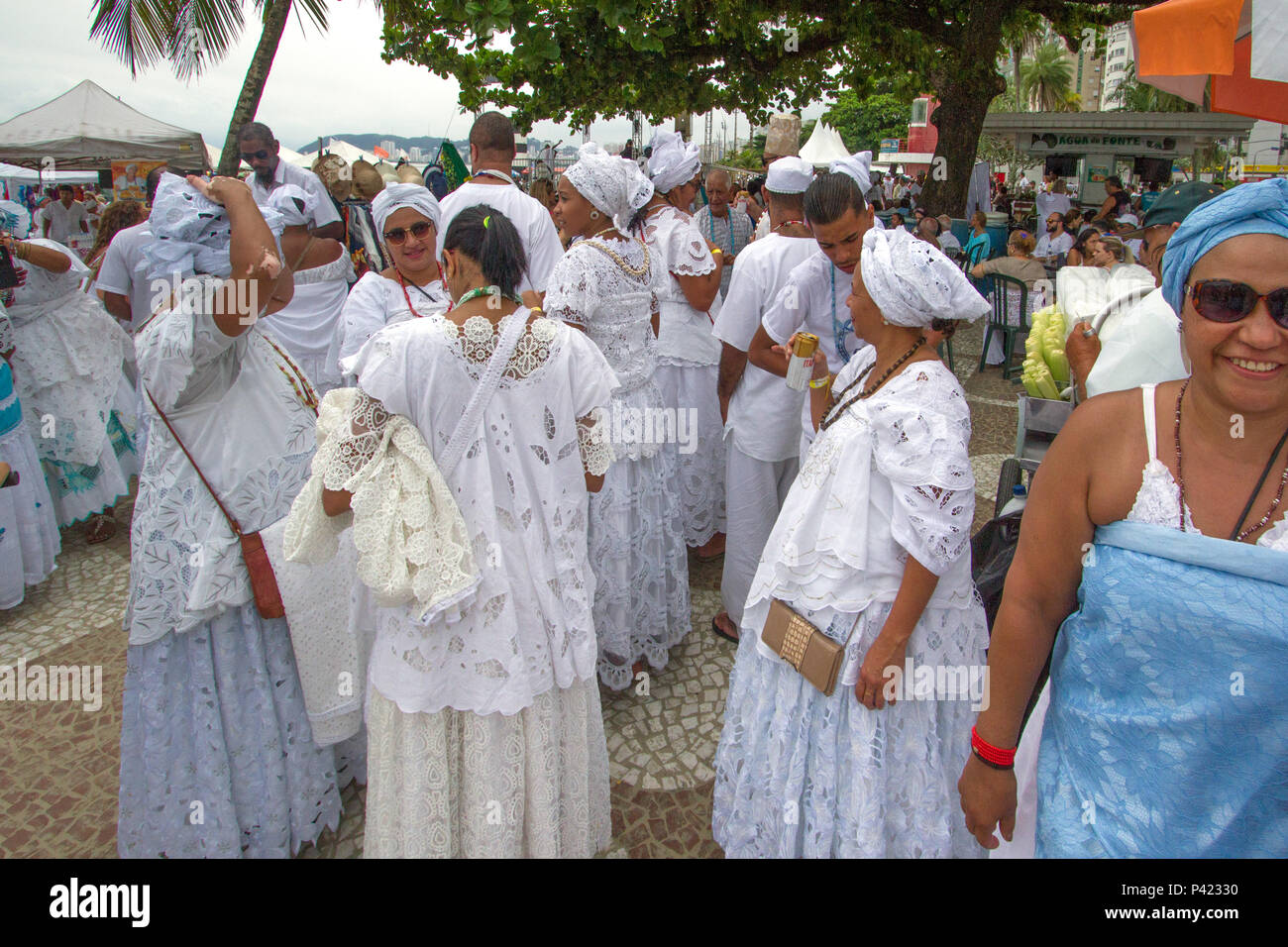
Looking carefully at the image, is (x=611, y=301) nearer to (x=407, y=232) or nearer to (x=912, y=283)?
(x=407, y=232)

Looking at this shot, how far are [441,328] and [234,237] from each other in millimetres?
826

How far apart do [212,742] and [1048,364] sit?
3.02 meters

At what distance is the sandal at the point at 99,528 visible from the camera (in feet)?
17.4

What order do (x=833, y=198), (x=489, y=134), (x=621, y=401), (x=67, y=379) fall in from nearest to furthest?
(x=833, y=198), (x=621, y=401), (x=489, y=134), (x=67, y=379)

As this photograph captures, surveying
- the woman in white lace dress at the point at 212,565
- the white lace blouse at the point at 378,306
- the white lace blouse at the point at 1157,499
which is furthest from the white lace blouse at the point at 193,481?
the white lace blouse at the point at 1157,499

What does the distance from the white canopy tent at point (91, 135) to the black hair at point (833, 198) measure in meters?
16.0

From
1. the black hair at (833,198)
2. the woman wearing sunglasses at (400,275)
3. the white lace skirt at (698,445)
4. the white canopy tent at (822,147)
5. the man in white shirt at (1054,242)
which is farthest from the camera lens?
the white canopy tent at (822,147)

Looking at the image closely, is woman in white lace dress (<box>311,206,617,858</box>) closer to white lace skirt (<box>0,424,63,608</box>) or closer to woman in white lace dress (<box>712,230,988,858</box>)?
woman in white lace dress (<box>712,230,988,858</box>)

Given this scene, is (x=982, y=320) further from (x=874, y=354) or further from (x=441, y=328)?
(x=441, y=328)

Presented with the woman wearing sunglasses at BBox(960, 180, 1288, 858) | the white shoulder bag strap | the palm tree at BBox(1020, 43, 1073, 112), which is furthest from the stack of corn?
the palm tree at BBox(1020, 43, 1073, 112)

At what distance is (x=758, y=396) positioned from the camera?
3719 millimetres

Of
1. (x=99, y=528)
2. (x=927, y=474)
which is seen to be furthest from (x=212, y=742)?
(x=99, y=528)

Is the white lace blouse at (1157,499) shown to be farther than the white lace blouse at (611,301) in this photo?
No

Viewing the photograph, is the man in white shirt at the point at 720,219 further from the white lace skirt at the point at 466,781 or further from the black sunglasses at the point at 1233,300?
the black sunglasses at the point at 1233,300
